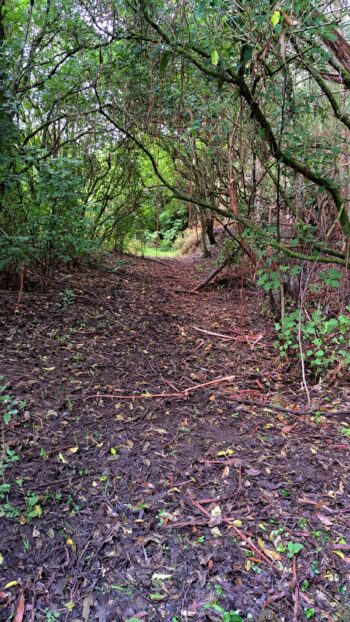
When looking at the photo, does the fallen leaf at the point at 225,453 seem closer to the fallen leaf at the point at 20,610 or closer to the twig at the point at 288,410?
the twig at the point at 288,410

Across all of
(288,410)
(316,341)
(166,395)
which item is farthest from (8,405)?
(316,341)

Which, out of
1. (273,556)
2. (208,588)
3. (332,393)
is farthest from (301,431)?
(208,588)

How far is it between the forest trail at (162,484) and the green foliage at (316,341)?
0.23 m

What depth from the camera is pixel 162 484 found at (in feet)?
6.63

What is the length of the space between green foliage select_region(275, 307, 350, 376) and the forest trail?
0.23 meters

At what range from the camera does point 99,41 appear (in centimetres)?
355

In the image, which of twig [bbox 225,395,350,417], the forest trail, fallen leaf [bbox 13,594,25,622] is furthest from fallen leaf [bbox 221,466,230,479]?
fallen leaf [bbox 13,594,25,622]

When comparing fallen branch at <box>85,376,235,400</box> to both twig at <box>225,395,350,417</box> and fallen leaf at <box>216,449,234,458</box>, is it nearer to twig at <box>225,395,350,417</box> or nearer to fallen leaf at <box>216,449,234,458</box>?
twig at <box>225,395,350,417</box>

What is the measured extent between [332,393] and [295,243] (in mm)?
1150

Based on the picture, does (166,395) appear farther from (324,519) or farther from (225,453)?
(324,519)

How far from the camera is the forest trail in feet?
5.01

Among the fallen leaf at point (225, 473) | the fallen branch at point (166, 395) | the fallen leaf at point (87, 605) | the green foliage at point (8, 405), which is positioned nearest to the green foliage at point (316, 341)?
the fallen branch at point (166, 395)

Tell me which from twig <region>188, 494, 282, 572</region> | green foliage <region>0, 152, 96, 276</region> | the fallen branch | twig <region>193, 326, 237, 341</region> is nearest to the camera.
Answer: twig <region>188, 494, 282, 572</region>

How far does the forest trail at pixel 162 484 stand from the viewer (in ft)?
5.01
